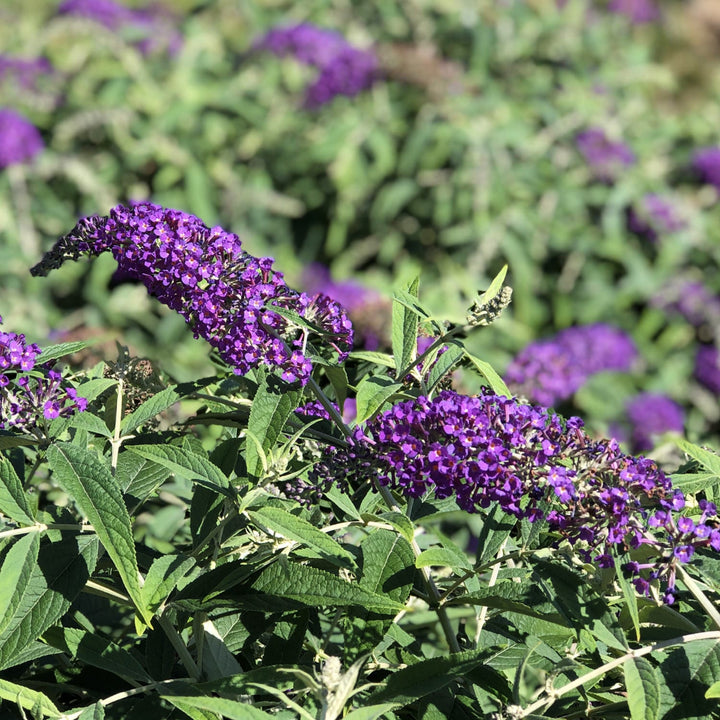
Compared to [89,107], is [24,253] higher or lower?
lower

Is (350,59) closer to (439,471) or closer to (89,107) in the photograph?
(89,107)

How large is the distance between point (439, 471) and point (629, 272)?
6.10 metres

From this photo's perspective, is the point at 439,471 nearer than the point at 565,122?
Yes

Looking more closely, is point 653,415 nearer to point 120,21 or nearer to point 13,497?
point 13,497

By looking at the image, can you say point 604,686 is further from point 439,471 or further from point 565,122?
point 565,122

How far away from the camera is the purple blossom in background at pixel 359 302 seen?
4304 millimetres

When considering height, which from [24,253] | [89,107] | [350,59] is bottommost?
[24,253]

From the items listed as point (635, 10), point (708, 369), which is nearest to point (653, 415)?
point (708, 369)

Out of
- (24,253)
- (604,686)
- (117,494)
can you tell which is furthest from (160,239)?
(24,253)

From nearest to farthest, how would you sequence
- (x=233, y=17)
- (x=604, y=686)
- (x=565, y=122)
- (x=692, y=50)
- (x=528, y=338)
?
(x=604, y=686)
(x=528, y=338)
(x=565, y=122)
(x=233, y=17)
(x=692, y=50)

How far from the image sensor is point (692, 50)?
12.4 m

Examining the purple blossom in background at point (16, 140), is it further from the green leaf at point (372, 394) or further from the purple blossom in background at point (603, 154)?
the green leaf at point (372, 394)

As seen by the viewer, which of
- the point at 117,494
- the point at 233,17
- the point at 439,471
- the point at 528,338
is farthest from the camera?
the point at 233,17

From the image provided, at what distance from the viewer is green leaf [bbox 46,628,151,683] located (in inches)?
58.9
